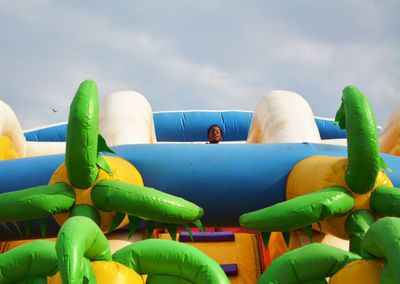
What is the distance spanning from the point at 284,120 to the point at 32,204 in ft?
4.72

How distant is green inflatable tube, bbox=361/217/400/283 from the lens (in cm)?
76

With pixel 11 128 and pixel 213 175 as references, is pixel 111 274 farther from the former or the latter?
pixel 11 128

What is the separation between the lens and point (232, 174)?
145cm

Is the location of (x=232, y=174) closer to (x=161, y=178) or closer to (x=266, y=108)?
(x=161, y=178)

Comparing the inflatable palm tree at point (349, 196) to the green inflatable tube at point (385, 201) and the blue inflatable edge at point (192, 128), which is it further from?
the blue inflatable edge at point (192, 128)

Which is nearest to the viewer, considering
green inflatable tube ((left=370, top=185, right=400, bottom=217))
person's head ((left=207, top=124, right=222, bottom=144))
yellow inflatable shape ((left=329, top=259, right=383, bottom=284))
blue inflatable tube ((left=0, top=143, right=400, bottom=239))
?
yellow inflatable shape ((left=329, top=259, right=383, bottom=284))

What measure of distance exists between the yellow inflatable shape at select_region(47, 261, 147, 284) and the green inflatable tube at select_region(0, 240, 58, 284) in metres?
0.03

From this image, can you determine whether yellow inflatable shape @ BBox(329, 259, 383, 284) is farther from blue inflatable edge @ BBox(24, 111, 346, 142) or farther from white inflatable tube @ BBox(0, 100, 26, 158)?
blue inflatable edge @ BBox(24, 111, 346, 142)

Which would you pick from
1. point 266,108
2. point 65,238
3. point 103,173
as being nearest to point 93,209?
point 103,173

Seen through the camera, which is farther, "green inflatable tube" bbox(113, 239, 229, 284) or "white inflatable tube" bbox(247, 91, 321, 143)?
"white inflatable tube" bbox(247, 91, 321, 143)

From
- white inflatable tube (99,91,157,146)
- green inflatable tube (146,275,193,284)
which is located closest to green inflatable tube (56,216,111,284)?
green inflatable tube (146,275,193,284)

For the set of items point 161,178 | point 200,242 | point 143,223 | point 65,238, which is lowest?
point 200,242

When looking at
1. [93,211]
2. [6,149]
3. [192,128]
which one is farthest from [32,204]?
[192,128]

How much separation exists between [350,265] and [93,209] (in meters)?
0.69
